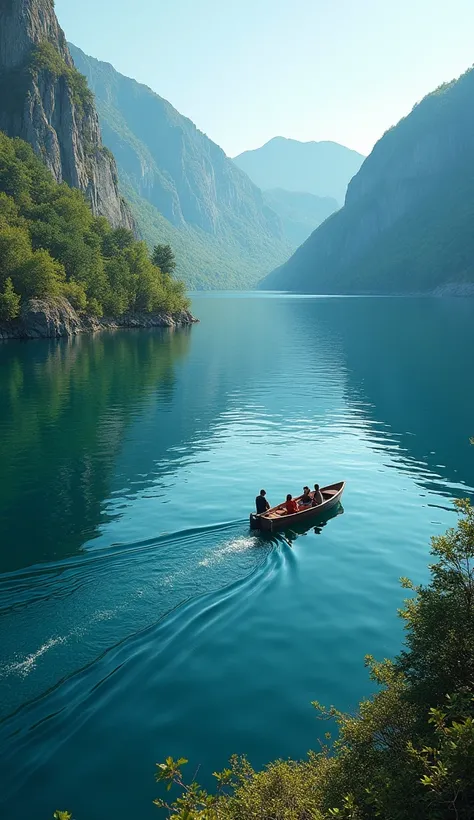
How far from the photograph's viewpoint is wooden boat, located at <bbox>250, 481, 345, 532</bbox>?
28188mm

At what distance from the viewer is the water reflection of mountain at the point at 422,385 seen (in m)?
43.2

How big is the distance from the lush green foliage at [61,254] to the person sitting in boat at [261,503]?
8564cm

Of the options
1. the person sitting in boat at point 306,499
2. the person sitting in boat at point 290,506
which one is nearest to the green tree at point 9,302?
the person sitting in boat at point 306,499

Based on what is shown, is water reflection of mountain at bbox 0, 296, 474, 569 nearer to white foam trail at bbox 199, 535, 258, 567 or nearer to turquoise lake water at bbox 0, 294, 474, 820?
turquoise lake water at bbox 0, 294, 474, 820

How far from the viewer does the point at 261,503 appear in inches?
1153

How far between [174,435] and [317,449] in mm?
12032

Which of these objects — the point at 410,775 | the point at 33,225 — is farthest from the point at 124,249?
the point at 410,775

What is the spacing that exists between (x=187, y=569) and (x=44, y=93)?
18284cm

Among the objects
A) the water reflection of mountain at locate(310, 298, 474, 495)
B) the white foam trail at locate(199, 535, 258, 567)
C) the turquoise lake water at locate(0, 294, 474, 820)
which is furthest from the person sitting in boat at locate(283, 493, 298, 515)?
the water reflection of mountain at locate(310, 298, 474, 495)

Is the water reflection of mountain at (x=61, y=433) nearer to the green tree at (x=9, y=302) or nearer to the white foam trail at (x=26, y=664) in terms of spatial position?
the white foam trail at (x=26, y=664)

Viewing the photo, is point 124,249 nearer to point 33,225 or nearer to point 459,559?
point 33,225

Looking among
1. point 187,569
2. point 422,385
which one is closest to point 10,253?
point 422,385

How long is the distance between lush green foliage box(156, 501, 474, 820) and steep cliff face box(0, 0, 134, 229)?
17816cm

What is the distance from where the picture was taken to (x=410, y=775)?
29.4 ft
